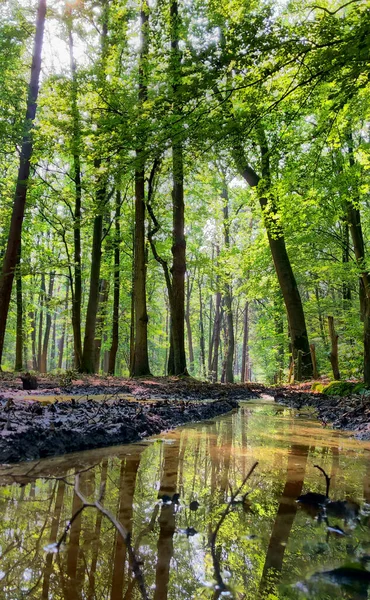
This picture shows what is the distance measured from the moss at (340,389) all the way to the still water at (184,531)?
5.84m

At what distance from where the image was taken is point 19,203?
10047 mm

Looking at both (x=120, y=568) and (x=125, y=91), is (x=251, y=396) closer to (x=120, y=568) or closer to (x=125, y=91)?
(x=125, y=91)

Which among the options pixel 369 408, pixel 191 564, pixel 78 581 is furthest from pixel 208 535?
pixel 369 408

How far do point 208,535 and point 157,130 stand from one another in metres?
5.43

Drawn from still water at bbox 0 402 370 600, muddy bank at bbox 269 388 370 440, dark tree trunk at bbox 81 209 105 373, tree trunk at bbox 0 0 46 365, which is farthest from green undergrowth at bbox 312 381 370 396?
dark tree trunk at bbox 81 209 105 373

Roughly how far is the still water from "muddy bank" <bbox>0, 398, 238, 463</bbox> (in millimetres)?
245

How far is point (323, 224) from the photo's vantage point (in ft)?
54.6

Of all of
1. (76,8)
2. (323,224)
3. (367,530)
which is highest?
(76,8)

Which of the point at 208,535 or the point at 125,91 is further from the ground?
the point at 125,91

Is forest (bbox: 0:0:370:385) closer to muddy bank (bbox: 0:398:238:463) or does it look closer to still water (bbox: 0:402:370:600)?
muddy bank (bbox: 0:398:238:463)

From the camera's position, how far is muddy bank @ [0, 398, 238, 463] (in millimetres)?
2941

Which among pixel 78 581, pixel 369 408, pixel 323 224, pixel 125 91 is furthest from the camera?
pixel 323 224

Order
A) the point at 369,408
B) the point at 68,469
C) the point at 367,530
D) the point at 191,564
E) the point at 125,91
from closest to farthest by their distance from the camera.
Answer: the point at 191,564 < the point at 367,530 < the point at 68,469 < the point at 369,408 < the point at 125,91

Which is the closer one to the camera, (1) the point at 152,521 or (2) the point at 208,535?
(2) the point at 208,535
